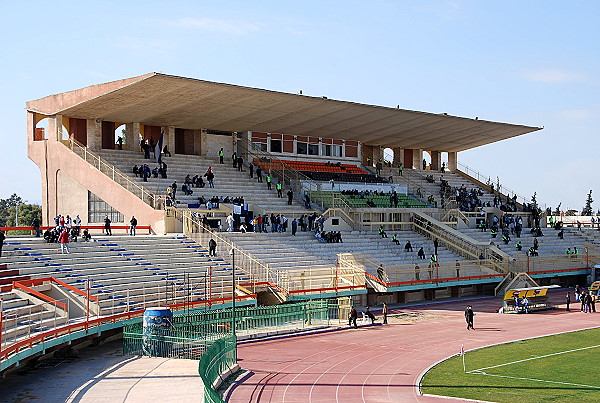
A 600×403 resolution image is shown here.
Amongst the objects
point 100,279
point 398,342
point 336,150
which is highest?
point 336,150

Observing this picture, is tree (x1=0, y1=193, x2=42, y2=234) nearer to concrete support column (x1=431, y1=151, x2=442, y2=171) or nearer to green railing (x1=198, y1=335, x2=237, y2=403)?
concrete support column (x1=431, y1=151, x2=442, y2=171)

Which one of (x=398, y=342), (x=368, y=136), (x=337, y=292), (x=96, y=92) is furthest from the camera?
(x=368, y=136)

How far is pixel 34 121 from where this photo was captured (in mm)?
51500

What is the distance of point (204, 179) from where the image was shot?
53562mm

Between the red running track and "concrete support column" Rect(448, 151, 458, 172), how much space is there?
1385 inches

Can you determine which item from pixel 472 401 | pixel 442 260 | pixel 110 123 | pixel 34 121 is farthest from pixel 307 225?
pixel 472 401

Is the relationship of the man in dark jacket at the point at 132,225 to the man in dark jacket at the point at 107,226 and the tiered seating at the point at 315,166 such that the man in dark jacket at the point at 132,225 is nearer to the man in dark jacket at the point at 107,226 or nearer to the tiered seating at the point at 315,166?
the man in dark jacket at the point at 107,226

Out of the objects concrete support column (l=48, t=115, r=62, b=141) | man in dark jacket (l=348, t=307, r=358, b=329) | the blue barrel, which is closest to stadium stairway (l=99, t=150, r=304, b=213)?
concrete support column (l=48, t=115, r=62, b=141)

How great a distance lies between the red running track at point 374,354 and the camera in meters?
24.3

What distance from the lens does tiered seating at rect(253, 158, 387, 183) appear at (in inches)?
2366

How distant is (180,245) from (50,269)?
9.77 metres

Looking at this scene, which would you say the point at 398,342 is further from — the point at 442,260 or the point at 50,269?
the point at 442,260

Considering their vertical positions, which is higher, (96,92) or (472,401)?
(96,92)

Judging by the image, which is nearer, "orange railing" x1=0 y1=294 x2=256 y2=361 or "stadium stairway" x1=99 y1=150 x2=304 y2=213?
"orange railing" x1=0 y1=294 x2=256 y2=361
